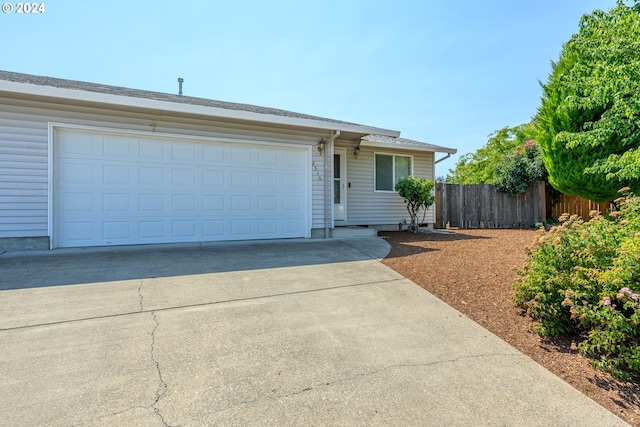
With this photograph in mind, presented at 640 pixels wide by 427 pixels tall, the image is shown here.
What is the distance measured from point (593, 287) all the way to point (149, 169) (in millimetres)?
6885

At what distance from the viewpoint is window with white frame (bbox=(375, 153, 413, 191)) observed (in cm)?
948

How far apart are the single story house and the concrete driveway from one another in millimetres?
1901

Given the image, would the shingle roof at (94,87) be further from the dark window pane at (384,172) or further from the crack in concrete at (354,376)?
the crack in concrete at (354,376)

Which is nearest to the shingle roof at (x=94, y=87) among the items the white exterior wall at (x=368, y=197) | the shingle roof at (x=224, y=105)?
the shingle roof at (x=224, y=105)

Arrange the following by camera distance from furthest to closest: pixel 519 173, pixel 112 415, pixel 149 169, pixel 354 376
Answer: pixel 519 173
pixel 149 169
pixel 354 376
pixel 112 415

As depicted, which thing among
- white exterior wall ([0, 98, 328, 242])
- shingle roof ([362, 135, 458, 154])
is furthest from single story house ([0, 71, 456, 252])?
shingle roof ([362, 135, 458, 154])

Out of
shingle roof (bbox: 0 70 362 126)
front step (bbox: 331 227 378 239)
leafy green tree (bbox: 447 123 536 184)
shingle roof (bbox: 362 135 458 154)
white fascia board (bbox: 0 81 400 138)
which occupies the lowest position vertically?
front step (bbox: 331 227 378 239)

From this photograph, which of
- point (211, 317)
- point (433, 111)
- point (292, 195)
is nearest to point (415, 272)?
point (211, 317)

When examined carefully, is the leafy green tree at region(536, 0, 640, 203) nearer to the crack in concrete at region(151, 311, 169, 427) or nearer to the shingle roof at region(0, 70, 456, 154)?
the shingle roof at region(0, 70, 456, 154)

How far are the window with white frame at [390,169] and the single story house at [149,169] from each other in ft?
5.93

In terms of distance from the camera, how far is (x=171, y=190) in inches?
243

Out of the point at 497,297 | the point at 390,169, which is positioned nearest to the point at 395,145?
the point at 390,169

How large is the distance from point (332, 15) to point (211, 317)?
7.11 metres

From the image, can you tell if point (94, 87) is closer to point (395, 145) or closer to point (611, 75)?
point (395, 145)
